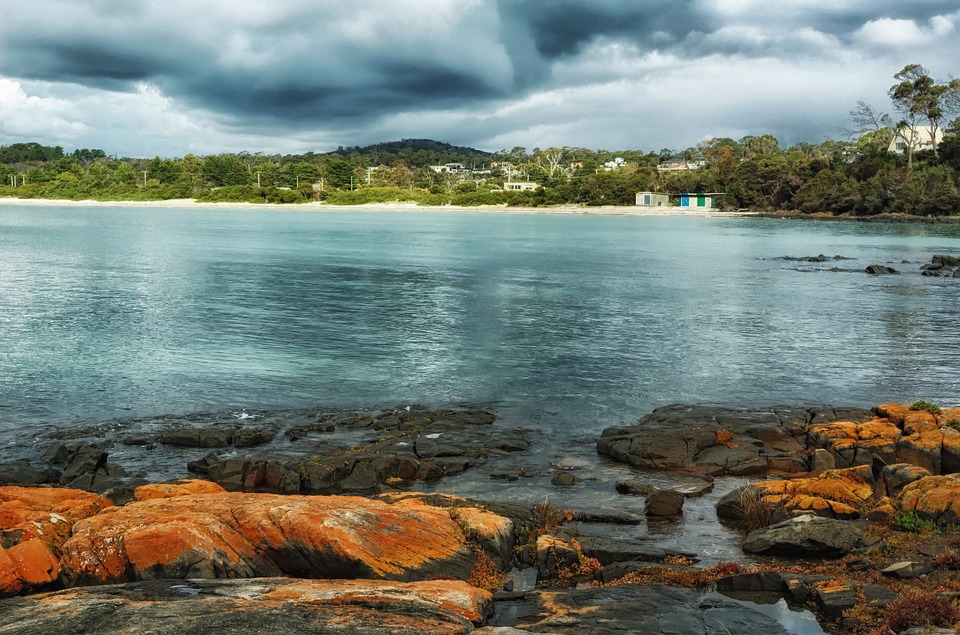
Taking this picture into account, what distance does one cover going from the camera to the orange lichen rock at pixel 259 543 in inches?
423

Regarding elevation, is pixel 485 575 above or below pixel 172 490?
below

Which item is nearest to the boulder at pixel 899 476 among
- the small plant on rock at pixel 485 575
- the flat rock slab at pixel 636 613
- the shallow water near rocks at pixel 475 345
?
the shallow water near rocks at pixel 475 345

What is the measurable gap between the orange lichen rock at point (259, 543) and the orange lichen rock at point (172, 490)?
1.47 metres

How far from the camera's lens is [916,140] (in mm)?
185625

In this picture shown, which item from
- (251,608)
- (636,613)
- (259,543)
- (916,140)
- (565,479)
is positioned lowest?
(565,479)

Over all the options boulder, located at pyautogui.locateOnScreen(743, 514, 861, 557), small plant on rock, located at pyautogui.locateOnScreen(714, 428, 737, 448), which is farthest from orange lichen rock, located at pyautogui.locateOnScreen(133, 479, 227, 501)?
small plant on rock, located at pyautogui.locateOnScreen(714, 428, 737, 448)

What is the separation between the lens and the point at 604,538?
558 inches

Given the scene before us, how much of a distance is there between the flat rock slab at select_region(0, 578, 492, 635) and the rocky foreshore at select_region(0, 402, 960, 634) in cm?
3

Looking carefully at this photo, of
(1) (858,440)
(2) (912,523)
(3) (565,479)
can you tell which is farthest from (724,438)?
(2) (912,523)

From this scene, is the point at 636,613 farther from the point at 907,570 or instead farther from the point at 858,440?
the point at 858,440

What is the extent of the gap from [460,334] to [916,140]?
185 m

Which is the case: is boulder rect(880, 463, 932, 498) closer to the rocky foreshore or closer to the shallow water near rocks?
the rocky foreshore

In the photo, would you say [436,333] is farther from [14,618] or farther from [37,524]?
[14,618]

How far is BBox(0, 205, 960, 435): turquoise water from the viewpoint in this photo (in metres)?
27.4
